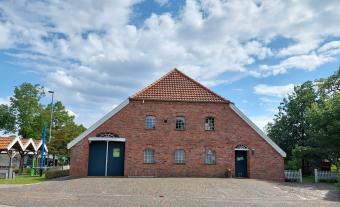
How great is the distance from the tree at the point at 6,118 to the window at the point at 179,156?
42665mm

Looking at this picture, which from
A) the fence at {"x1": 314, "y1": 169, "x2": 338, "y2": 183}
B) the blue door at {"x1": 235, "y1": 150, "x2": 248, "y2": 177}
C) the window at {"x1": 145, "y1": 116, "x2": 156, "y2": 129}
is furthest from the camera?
the blue door at {"x1": 235, "y1": 150, "x2": 248, "y2": 177}

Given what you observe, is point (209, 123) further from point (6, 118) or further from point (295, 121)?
point (6, 118)

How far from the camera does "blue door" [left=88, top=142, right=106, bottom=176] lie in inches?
1007

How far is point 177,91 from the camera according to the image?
27391 millimetres

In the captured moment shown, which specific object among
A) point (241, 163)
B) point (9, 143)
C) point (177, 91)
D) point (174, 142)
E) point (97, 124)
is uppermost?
point (177, 91)

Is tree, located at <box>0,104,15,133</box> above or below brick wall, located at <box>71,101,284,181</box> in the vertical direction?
above

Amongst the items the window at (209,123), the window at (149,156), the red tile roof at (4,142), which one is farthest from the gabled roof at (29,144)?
the window at (209,123)

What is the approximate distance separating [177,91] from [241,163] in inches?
286

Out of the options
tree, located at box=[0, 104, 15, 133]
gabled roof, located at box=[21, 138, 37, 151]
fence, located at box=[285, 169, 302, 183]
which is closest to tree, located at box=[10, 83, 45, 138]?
tree, located at box=[0, 104, 15, 133]

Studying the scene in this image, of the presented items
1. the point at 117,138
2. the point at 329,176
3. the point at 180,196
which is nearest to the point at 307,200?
the point at 180,196

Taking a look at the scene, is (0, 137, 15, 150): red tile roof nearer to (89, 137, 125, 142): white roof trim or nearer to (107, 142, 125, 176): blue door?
(89, 137, 125, 142): white roof trim

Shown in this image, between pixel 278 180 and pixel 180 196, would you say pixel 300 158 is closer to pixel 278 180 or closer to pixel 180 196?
pixel 278 180

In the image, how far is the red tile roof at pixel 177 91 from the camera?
2672 cm

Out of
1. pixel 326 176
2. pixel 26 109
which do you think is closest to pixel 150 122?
pixel 326 176
